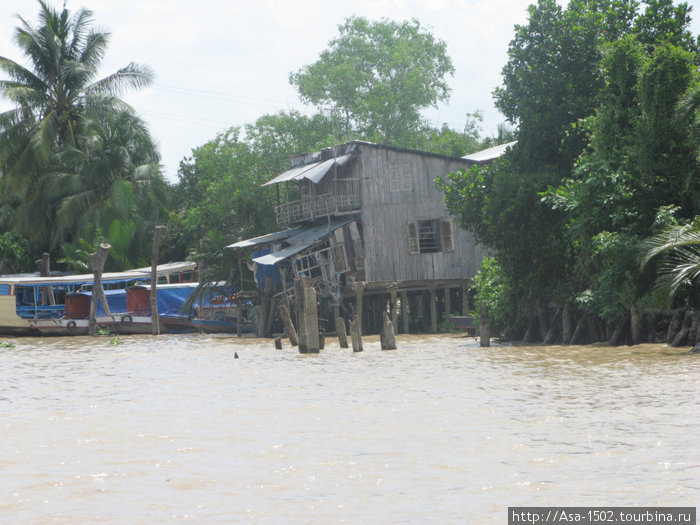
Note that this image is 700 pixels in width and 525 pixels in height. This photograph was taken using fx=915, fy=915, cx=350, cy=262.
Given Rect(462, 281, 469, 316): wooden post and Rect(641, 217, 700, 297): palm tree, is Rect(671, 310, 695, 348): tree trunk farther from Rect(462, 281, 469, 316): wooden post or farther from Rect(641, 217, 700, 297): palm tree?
Rect(462, 281, 469, 316): wooden post

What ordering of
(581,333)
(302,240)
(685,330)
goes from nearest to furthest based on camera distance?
(685,330) < (581,333) < (302,240)

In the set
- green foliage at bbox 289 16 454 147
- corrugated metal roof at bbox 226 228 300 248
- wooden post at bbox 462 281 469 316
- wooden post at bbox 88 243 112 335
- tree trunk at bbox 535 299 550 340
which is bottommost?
tree trunk at bbox 535 299 550 340

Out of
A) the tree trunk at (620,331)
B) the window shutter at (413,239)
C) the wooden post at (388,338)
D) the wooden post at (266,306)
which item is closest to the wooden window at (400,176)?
the window shutter at (413,239)

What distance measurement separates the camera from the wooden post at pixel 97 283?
113 feet

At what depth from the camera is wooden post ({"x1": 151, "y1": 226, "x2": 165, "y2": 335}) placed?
34.6m

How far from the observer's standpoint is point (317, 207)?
34.5m

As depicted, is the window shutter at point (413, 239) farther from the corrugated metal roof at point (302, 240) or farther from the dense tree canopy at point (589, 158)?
the dense tree canopy at point (589, 158)

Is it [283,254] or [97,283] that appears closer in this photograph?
[283,254]

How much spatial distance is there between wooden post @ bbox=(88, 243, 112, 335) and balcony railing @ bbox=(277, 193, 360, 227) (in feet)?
22.9

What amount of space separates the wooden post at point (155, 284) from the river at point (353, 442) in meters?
15.9

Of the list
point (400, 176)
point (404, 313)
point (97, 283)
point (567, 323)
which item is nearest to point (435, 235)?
point (400, 176)

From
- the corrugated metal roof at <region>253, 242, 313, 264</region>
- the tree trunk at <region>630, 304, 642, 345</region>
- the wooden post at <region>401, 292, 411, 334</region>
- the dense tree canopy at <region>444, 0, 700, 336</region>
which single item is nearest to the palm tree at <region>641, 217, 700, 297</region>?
the dense tree canopy at <region>444, 0, 700, 336</region>

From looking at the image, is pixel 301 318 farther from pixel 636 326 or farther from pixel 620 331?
pixel 636 326

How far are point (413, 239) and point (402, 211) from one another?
1104 millimetres
